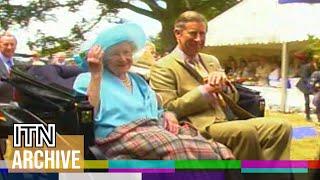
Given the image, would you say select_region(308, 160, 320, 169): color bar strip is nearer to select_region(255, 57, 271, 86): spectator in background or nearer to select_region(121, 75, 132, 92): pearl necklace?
select_region(255, 57, 271, 86): spectator in background

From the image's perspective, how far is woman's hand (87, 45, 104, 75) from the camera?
6.97ft

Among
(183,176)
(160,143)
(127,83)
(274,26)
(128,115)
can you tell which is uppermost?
(274,26)

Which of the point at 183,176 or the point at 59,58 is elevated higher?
the point at 59,58

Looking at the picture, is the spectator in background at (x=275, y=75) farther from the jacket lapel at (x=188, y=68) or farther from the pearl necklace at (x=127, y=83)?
the pearl necklace at (x=127, y=83)

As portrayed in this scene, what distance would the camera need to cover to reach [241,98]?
219 centimetres

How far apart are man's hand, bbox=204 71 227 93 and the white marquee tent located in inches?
5.7

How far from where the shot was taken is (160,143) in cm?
220

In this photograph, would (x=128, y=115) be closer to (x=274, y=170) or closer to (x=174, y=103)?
(x=174, y=103)

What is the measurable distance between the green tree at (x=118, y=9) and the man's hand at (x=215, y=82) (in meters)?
0.22

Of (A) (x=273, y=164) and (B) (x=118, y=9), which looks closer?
(B) (x=118, y=9)

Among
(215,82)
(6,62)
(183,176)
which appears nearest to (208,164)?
(183,176)

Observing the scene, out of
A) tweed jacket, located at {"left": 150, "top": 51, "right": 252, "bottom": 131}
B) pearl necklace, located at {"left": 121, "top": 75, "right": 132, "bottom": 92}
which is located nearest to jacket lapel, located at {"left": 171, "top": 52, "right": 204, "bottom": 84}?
tweed jacket, located at {"left": 150, "top": 51, "right": 252, "bottom": 131}

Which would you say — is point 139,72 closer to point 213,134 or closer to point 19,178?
point 213,134

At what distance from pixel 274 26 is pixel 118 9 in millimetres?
656
